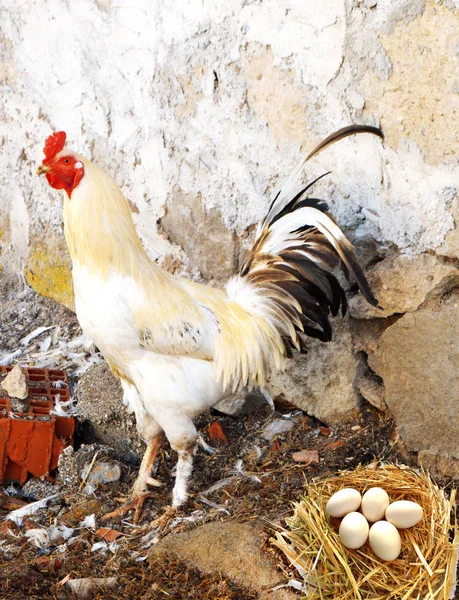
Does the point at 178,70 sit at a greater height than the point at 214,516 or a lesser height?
greater

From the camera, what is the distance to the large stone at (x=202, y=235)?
362 cm

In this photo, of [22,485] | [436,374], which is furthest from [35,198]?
[436,374]

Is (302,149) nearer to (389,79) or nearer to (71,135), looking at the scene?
(389,79)

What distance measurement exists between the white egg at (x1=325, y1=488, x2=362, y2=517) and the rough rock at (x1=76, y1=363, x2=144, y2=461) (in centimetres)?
139

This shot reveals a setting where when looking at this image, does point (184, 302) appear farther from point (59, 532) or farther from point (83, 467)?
point (59, 532)

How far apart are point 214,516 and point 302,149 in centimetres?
161

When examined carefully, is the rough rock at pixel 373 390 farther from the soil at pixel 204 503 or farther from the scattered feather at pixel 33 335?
the scattered feather at pixel 33 335

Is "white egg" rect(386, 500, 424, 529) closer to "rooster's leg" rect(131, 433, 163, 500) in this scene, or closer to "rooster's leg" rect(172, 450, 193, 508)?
"rooster's leg" rect(172, 450, 193, 508)

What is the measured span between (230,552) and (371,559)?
20.0 inches

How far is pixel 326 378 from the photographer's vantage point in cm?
344

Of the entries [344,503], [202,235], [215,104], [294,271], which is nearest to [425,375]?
[294,271]

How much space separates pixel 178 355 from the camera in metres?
2.97

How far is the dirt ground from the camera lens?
258 centimetres

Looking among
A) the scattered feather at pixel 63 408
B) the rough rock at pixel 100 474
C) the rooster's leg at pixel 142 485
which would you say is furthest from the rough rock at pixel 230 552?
the scattered feather at pixel 63 408
